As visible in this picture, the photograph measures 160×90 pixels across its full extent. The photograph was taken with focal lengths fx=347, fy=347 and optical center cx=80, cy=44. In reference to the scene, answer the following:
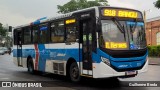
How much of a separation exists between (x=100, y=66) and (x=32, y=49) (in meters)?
7.82

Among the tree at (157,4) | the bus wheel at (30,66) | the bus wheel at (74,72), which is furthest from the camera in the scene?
the tree at (157,4)

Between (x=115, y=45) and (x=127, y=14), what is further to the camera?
(x=127, y=14)

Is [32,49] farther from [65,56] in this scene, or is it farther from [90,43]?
[90,43]

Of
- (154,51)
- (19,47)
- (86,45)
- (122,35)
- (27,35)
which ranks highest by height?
(27,35)

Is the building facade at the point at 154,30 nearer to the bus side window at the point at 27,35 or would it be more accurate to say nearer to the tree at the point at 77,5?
the tree at the point at 77,5

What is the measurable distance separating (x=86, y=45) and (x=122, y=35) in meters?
1.54

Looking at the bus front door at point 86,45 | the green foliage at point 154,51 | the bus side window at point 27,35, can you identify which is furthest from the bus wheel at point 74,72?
the green foliage at point 154,51

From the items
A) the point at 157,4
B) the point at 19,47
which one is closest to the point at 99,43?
the point at 19,47

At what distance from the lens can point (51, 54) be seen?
56.5ft

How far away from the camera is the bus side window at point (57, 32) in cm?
1614

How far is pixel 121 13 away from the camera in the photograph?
13.8 metres

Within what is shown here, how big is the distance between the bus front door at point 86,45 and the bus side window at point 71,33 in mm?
641

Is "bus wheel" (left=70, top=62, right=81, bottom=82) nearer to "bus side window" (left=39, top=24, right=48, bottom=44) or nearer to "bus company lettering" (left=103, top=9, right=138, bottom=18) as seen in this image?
"bus company lettering" (left=103, top=9, right=138, bottom=18)

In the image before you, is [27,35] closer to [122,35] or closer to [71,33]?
[71,33]
